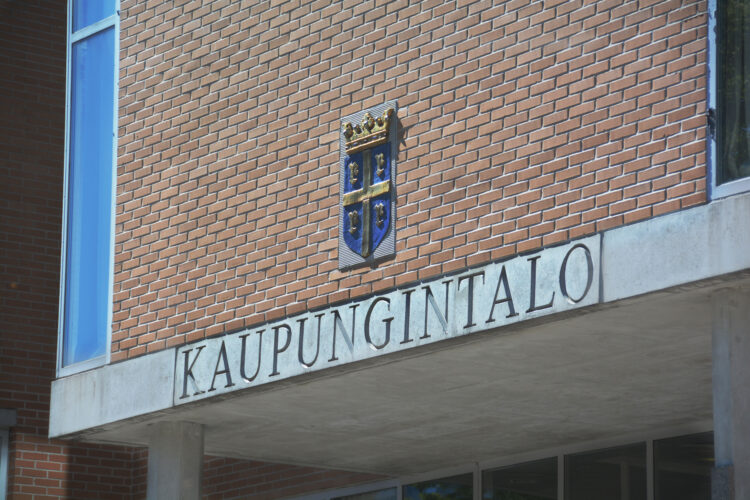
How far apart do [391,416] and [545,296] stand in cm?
375

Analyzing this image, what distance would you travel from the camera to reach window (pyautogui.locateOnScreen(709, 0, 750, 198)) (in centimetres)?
1092

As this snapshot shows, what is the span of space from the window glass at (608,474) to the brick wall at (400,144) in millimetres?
3607

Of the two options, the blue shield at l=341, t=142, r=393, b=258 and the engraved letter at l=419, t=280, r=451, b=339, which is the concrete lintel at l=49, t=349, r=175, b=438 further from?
the engraved letter at l=419, t=280, r=451, b=339

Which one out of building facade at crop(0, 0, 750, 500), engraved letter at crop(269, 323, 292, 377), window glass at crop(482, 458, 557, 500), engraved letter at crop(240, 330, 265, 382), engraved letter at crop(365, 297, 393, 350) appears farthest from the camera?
window glass at crop(482, 458, 557, 500)

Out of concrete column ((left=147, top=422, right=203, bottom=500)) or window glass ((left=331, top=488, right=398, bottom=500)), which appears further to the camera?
window glass ((left=331, top=488, right=398, bottom=500))

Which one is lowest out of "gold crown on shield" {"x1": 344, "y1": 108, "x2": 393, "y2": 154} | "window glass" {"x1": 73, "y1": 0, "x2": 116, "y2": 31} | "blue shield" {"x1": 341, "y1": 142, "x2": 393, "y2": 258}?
"blue shield" {"x1": 341, "y1": 142, "x2": 393, "y2": 258}

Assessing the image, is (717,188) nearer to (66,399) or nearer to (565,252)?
(565,252)

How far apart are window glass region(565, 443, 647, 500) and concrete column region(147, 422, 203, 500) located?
363 cm

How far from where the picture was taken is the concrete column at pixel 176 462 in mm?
15406

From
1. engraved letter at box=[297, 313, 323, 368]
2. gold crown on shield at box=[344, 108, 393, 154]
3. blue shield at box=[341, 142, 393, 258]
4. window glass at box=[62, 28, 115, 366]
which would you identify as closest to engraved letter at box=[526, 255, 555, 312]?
blue shield at box=[341, 142, 393, 258]

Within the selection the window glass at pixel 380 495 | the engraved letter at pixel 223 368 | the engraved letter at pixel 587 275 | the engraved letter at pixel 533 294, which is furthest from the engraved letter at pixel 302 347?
the window glass at pixel 380 495

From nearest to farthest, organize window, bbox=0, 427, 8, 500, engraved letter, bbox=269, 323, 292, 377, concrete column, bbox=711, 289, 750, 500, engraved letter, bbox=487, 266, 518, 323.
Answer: concrete column, bbox=711, 289, 750, 500, engraved letter, bbox=487, 266, 518, 323, engraved letter, bbox=269, 323, 292, 377, window, bbox=0, 427, 8, 500

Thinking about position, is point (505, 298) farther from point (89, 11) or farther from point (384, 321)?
point (89, 11)

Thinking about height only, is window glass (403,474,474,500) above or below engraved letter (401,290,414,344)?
below
